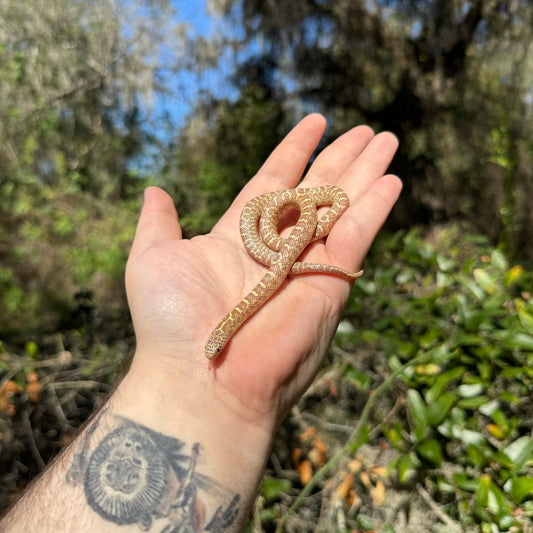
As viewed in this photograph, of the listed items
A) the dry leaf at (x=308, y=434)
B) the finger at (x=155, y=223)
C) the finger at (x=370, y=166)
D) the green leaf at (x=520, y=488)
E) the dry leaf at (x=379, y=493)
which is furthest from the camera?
the finger at (x=370, y=166)

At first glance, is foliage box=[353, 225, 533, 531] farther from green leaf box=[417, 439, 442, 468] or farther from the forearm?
the forearm

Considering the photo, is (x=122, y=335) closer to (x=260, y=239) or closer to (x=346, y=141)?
(x=260, y=239)

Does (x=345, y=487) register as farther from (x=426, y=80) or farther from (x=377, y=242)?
(x=426, y=80)

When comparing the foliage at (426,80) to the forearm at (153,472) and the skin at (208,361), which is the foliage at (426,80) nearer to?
the skin at (208,361)

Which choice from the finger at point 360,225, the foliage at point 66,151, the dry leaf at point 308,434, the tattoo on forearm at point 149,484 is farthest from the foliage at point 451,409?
the foliage at point 66,151

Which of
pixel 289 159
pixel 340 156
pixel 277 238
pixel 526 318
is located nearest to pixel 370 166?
Result: pixel 340 156

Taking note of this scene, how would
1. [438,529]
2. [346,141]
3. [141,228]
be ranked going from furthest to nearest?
[346,141] < [141,228] < [438,529]

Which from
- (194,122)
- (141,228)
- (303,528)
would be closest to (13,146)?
(194,122)

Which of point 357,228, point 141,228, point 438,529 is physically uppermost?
point 141,228
